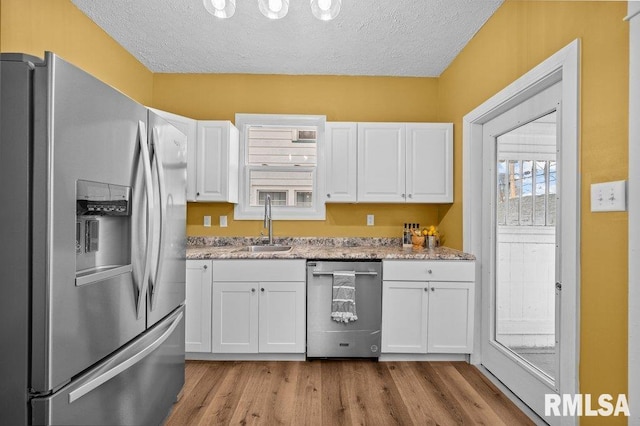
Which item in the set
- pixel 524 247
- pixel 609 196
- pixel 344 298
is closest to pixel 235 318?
pixel 344 298

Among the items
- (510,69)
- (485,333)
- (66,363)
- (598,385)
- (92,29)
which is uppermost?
(92,29)

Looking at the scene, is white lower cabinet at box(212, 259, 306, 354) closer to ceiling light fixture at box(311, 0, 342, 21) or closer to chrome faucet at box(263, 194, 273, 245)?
chrome faucet at box(263, 194, 273, 245)

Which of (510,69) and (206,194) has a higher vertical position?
(510,69)

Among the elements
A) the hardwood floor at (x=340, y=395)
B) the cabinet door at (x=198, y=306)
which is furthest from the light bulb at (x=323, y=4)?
the hardwood floor at (x=340, y=395)

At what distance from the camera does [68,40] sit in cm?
231

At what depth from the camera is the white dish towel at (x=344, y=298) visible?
8.65ft

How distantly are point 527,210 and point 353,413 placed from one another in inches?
66.8

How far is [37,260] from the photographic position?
1.05 meters

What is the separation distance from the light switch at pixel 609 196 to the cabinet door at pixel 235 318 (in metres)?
2.23

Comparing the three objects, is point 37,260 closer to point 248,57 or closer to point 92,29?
point 92,29

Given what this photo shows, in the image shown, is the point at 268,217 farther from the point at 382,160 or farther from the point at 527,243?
the point at 527,243
